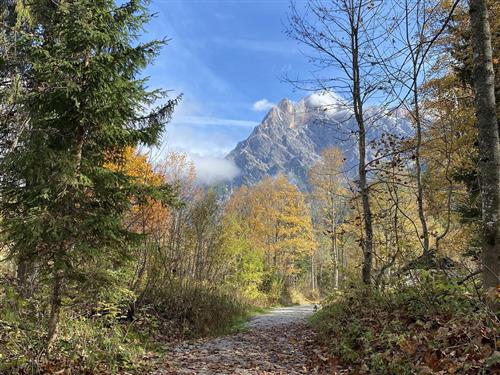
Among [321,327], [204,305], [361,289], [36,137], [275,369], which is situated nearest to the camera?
[36,137]

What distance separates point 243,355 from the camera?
267 inches

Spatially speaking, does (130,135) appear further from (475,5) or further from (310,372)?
(475,5)

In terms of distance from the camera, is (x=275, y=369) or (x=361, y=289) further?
(x=361, y=289)

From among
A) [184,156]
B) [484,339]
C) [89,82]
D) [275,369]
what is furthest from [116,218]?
[184,156]

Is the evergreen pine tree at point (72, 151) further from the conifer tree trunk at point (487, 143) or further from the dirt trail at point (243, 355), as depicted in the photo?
the conifer tree trunk at point (487, 143)

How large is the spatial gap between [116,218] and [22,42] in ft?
8.76

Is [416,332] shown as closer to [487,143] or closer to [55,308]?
[487,143]

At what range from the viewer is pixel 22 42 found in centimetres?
506

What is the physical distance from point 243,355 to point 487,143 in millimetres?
5178

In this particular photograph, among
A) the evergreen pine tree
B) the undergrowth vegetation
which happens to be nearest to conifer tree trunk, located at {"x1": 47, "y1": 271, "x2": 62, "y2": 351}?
the evergreen pine tree

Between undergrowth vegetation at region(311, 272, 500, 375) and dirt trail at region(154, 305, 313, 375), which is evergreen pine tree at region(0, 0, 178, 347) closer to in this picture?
dirt trail at region(154, 305, 313, 375)

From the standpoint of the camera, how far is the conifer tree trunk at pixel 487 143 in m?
3.96

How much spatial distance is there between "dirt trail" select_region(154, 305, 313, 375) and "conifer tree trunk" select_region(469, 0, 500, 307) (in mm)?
3102

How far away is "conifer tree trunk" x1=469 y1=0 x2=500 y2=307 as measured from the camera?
3.96 meters
